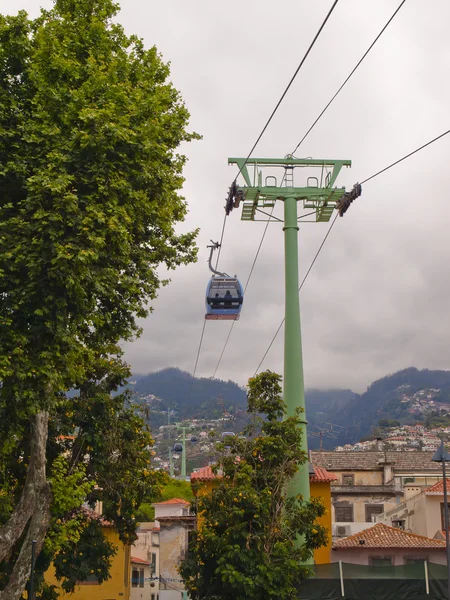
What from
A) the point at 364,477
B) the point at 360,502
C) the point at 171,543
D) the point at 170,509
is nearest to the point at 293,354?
the point at 171,543

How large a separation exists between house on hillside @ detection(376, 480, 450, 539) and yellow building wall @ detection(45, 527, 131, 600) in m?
16.4

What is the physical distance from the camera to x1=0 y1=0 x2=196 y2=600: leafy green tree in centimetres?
1609

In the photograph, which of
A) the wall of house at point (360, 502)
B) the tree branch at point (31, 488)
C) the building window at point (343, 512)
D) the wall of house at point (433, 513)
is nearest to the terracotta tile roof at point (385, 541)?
the wall of house at point (433, 513)

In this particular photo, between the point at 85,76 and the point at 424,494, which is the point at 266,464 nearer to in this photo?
the point at 85,76

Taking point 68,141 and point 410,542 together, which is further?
point 410,542

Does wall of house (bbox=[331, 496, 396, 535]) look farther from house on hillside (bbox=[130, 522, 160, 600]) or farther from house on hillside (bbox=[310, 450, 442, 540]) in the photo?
house on hillside (bbox=[130, 522, 160, 600])

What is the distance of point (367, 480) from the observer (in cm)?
6281

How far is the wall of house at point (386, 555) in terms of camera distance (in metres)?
36.1

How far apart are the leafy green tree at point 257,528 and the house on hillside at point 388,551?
14.6m

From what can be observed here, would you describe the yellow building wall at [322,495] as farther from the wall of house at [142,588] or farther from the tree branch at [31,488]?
the wall of house at [142,588]

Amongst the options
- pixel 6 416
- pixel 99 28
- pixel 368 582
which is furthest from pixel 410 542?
pixel 99 28

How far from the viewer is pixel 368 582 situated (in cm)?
2436

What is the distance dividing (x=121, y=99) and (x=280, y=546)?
12562 mm

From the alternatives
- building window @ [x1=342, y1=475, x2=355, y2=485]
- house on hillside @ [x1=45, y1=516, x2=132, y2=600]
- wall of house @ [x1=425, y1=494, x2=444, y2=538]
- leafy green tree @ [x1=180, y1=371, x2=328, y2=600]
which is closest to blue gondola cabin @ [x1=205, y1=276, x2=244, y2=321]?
leafy green tree @ [x1=180, y1=371, x2=328, y2=600]
